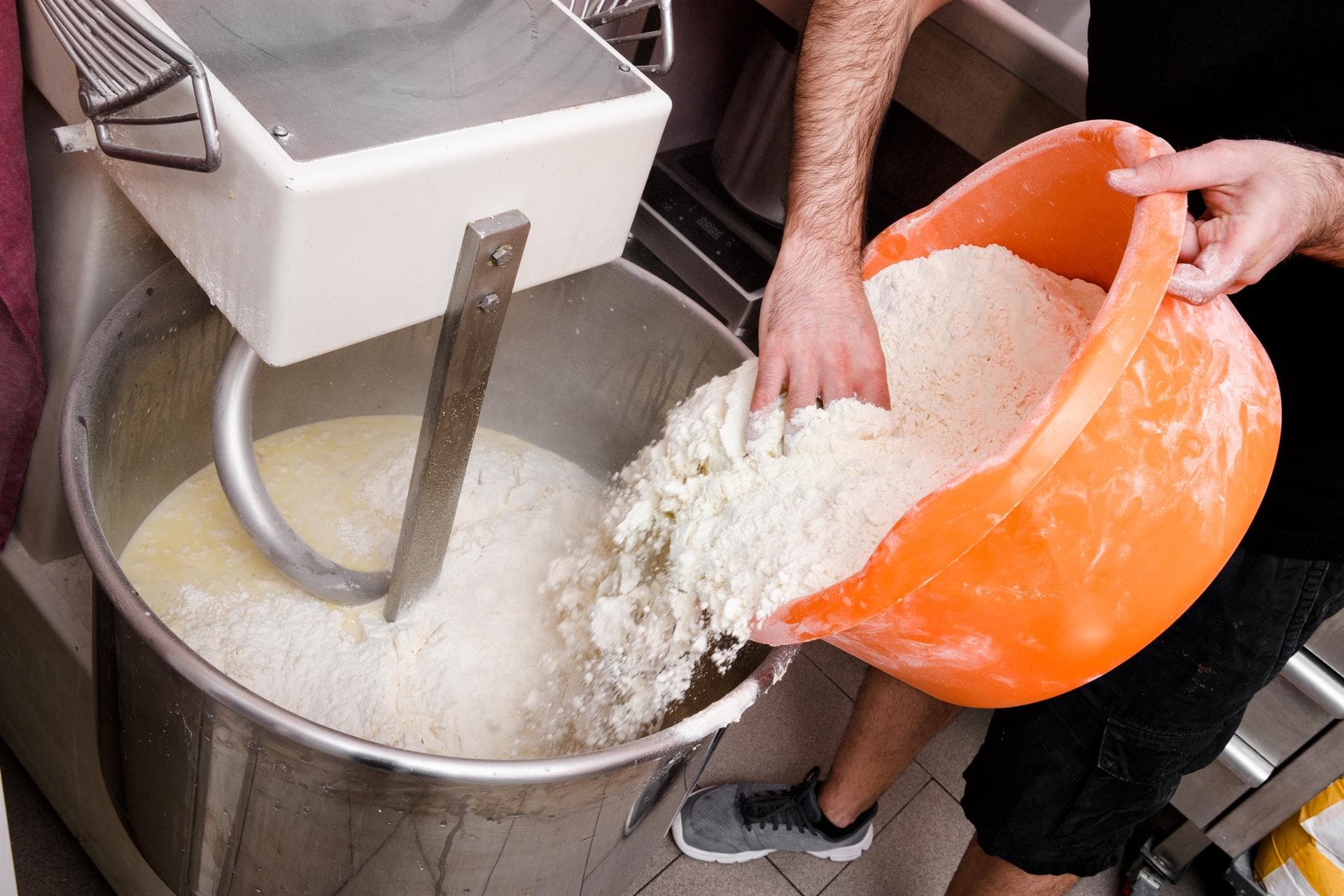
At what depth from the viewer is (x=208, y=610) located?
0.92 meters

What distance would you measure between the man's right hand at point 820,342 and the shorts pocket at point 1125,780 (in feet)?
1.54

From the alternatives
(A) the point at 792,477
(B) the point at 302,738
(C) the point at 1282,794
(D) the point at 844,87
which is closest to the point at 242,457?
(B) the point at 302,738

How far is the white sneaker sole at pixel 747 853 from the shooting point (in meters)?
1.35

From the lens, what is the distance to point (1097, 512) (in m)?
0.65

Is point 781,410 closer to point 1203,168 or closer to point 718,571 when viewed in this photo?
point 718,571

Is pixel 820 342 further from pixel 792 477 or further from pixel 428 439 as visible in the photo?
pixel 428 439

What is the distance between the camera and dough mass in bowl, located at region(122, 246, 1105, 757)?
28.7 inches

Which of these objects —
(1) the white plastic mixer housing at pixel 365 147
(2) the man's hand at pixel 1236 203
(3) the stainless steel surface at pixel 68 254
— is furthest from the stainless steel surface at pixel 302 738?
(2) the man's hand at pixel 1236 203

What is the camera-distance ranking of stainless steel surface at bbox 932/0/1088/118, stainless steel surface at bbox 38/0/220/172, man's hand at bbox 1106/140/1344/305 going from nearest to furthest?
stainless steel surface at bbox 38/0/220/172, man's hand at bbox 1106/140/1344/305, stainless steel surface at bbox 932/0/1088/118

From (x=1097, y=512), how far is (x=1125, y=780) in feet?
1.71

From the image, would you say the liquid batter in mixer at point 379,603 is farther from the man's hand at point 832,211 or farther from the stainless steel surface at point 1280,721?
the stainless steel surface at point 1280,721

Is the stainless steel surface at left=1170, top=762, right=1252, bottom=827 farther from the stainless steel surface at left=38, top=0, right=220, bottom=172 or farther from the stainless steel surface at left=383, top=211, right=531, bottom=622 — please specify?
the stainless steel surface at left=38, top=0, right=220, bottom=172

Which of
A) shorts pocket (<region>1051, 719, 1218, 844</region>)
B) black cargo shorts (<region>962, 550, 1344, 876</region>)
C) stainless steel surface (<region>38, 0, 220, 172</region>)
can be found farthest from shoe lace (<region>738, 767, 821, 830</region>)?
stainless steel surface (<region>38, 0, 220, 172</region>)

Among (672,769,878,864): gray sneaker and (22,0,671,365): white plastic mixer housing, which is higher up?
(22,0,671,365): white plastic mixer housing
